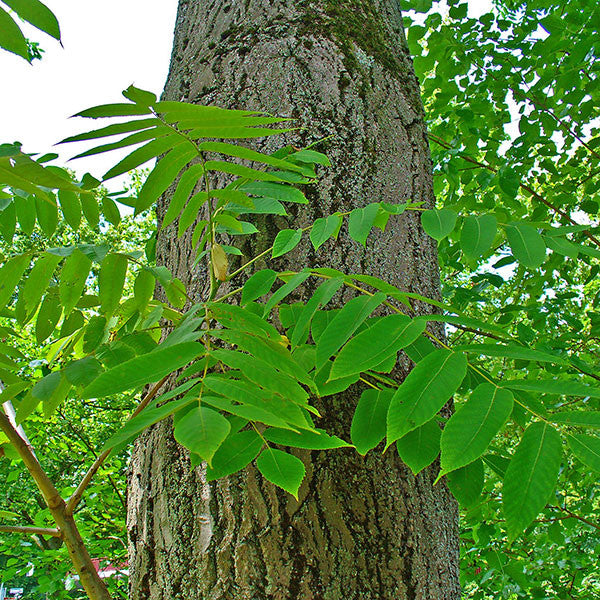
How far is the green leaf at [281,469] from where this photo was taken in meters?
0.73

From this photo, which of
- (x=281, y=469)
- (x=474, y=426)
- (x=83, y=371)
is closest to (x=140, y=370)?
(x=281, y=469)

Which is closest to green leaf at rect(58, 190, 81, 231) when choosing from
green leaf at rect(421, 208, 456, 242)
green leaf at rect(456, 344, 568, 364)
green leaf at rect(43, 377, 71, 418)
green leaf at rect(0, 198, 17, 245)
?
green leaf at rect(0, 198, 17, 245)

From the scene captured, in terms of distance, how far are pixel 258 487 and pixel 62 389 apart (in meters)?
0.46

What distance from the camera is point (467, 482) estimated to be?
946 millimetres

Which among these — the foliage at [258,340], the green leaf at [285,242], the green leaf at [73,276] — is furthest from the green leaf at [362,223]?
the green leaf at [73,276]

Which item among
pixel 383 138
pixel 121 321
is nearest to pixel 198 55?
pixel 383 138

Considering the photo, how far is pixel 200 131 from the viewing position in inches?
37.2

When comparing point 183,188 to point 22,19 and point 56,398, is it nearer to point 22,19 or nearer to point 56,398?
point 22,19

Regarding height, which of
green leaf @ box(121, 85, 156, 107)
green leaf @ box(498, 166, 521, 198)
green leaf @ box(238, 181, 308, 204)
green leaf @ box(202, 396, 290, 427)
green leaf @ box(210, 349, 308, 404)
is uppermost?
green leaf @ box(498, 166, 521, 198)

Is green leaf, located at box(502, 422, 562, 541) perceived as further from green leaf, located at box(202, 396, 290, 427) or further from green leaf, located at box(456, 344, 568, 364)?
green leaf, located at box(202, 396, 290, 427)

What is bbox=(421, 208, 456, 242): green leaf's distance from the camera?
38.5 inches

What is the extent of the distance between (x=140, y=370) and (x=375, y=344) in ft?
1.14

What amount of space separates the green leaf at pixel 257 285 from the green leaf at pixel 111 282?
0.85 feet

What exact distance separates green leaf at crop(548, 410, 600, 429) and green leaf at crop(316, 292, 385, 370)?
0.31 m
